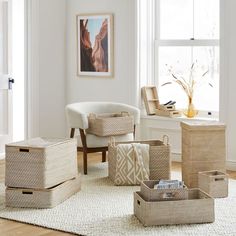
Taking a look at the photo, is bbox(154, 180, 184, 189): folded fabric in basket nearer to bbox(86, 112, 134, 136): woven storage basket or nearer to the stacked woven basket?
the stacked woven basket

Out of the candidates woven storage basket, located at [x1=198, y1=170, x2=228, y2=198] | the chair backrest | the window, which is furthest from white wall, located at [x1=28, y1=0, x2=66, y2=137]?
woven storage basket, located at [x1=198, y1=170, x2=228, y2=198]

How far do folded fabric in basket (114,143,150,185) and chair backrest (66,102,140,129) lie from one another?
0.74 meters

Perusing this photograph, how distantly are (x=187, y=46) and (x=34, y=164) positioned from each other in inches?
118

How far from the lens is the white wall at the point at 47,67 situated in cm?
773

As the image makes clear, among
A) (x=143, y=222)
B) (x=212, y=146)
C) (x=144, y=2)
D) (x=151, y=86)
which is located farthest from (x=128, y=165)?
(x=144, y=2)

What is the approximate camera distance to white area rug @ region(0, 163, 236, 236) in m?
4.46

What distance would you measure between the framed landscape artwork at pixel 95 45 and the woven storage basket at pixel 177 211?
3415mm

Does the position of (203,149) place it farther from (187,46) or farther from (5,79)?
(5,79)

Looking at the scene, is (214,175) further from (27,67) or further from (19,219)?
(27,67)

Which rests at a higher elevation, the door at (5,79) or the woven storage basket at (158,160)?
the door at (5,79)

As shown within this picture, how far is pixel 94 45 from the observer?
7875mm

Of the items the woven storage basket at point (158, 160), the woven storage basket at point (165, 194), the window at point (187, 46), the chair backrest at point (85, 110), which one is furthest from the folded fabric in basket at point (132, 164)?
the window at point (187, 46)

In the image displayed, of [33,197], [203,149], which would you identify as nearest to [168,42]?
[203,149]

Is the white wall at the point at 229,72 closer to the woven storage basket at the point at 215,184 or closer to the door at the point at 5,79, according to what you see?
the woven storage basket at the point at 215,184
